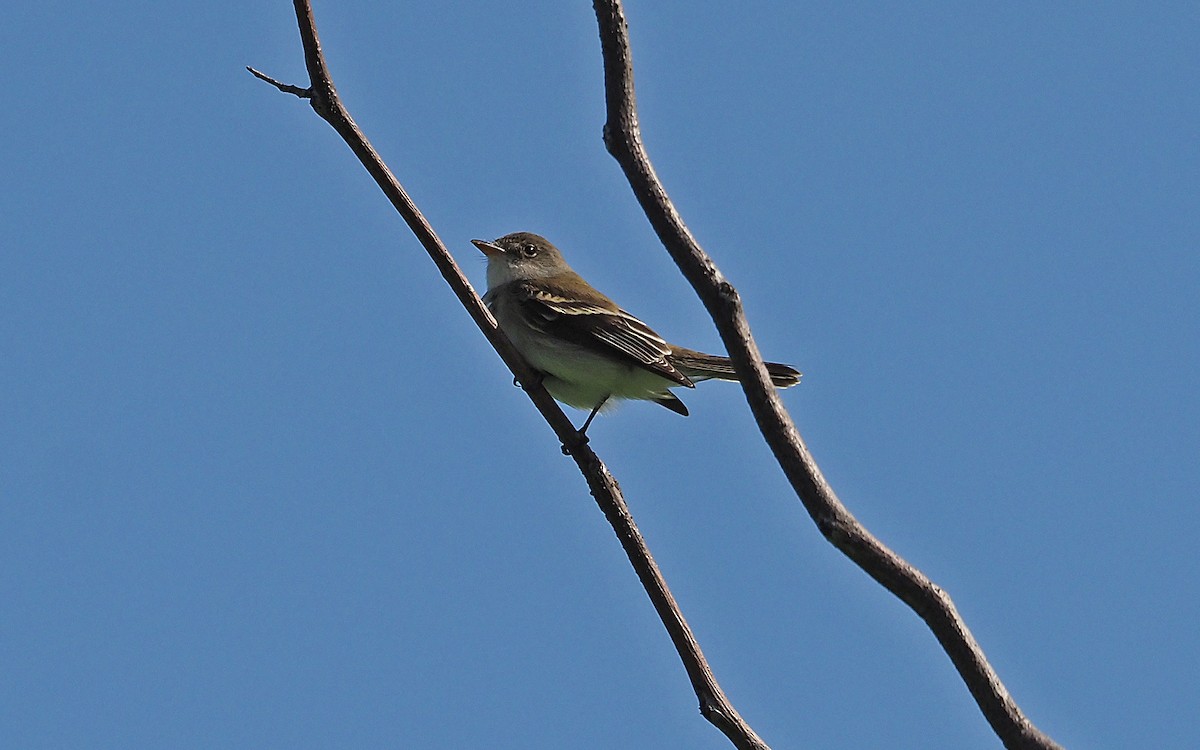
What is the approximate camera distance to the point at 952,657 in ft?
12.2

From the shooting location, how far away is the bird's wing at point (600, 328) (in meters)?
9.12

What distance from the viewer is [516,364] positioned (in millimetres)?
6004

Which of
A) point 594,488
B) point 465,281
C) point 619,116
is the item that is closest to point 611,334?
point 594,488

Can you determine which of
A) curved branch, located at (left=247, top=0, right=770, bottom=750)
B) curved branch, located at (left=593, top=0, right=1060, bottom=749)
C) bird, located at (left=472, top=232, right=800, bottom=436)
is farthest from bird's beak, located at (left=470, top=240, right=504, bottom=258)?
curved branch, located at (left=593, top=0, right=1060, bottom=749)

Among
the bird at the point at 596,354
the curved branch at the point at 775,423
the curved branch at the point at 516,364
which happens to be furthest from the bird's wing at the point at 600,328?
the curved branch at the point at 775,423

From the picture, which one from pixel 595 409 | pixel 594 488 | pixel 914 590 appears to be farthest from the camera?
pixel 595 409

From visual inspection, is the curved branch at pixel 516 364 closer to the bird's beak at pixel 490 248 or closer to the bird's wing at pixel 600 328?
the bird's wing at pixel 600 328

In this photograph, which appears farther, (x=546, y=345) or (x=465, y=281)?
(x=546, y=345)

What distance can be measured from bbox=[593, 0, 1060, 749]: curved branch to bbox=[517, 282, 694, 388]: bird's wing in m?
5.02

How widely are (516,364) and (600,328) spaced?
3.34 meters

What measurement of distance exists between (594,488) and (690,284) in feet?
→ 8.06

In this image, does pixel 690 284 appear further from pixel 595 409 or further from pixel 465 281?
pixel 595 409

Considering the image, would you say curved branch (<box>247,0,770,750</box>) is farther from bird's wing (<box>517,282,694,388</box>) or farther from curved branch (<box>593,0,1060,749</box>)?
bird's wing (<box>517,282,694,388</box>)

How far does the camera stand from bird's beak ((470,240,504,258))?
10883 millimetres
